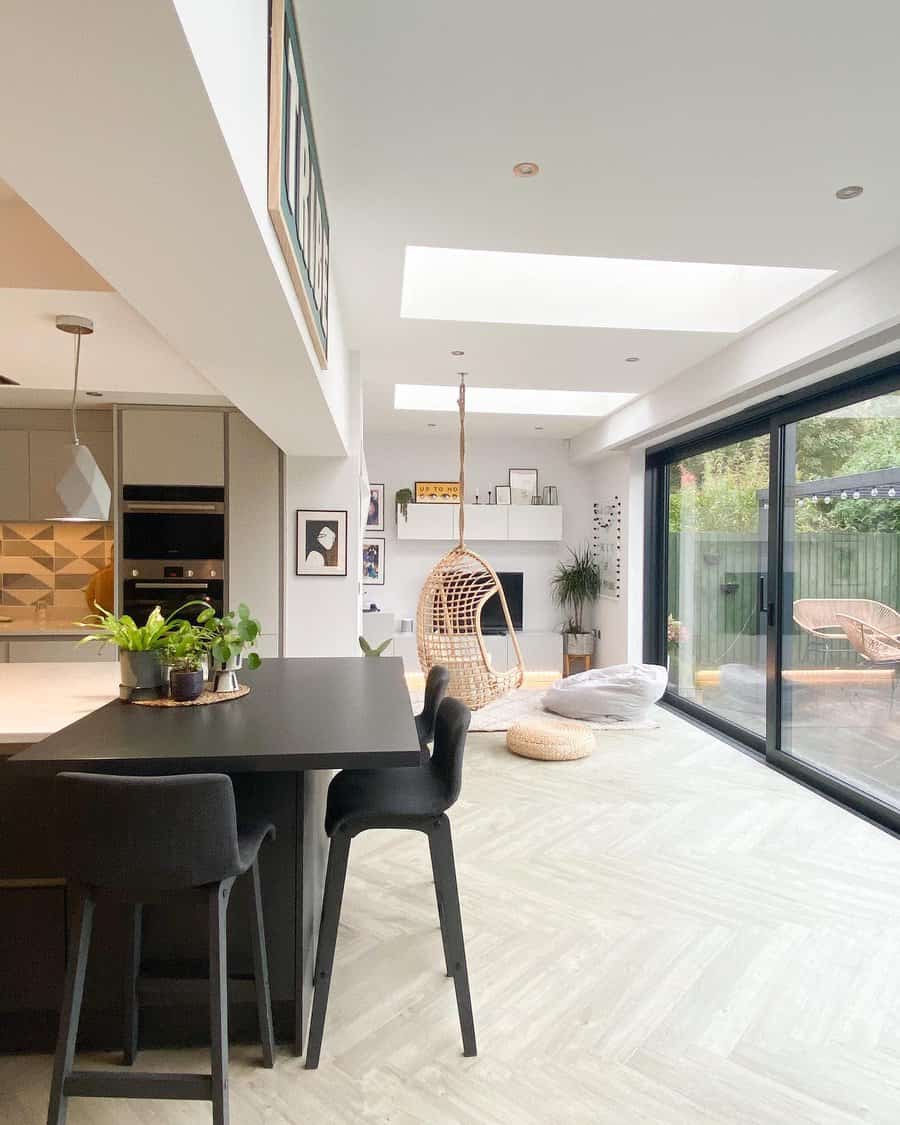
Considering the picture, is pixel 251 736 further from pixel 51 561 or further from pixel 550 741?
pixel 51 561

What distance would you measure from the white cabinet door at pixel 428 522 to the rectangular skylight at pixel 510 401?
1.32 metres

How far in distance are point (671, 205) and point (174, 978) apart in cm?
302

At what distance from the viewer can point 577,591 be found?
768 centimetres

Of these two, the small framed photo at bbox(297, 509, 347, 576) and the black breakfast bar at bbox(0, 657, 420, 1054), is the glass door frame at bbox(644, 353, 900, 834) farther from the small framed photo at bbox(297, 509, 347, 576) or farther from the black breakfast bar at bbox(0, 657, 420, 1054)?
the black breakfast bar at bbox(0, 657, 420, 1054)

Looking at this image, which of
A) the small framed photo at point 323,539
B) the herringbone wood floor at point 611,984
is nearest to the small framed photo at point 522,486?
the small framed photo at point 323,539

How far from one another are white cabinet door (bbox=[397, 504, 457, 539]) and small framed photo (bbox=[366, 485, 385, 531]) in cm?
25

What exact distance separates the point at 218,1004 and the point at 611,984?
1334 millimetres

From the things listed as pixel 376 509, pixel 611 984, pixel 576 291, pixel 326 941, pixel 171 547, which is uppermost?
pixel 576 291

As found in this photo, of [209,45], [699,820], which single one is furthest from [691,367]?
[209,45]

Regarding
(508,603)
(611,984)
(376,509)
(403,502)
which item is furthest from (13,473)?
(611,984)

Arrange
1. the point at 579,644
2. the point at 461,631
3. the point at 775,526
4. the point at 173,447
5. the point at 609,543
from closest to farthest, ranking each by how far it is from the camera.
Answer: the point at 775,526
the point at 173,447
the point at 461,631
the point at 609,543
the point at 579,644

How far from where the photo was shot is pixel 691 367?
4.90 meters

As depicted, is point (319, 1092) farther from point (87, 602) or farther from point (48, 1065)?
point (87, 602)

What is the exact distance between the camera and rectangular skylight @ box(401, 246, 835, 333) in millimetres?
3895
